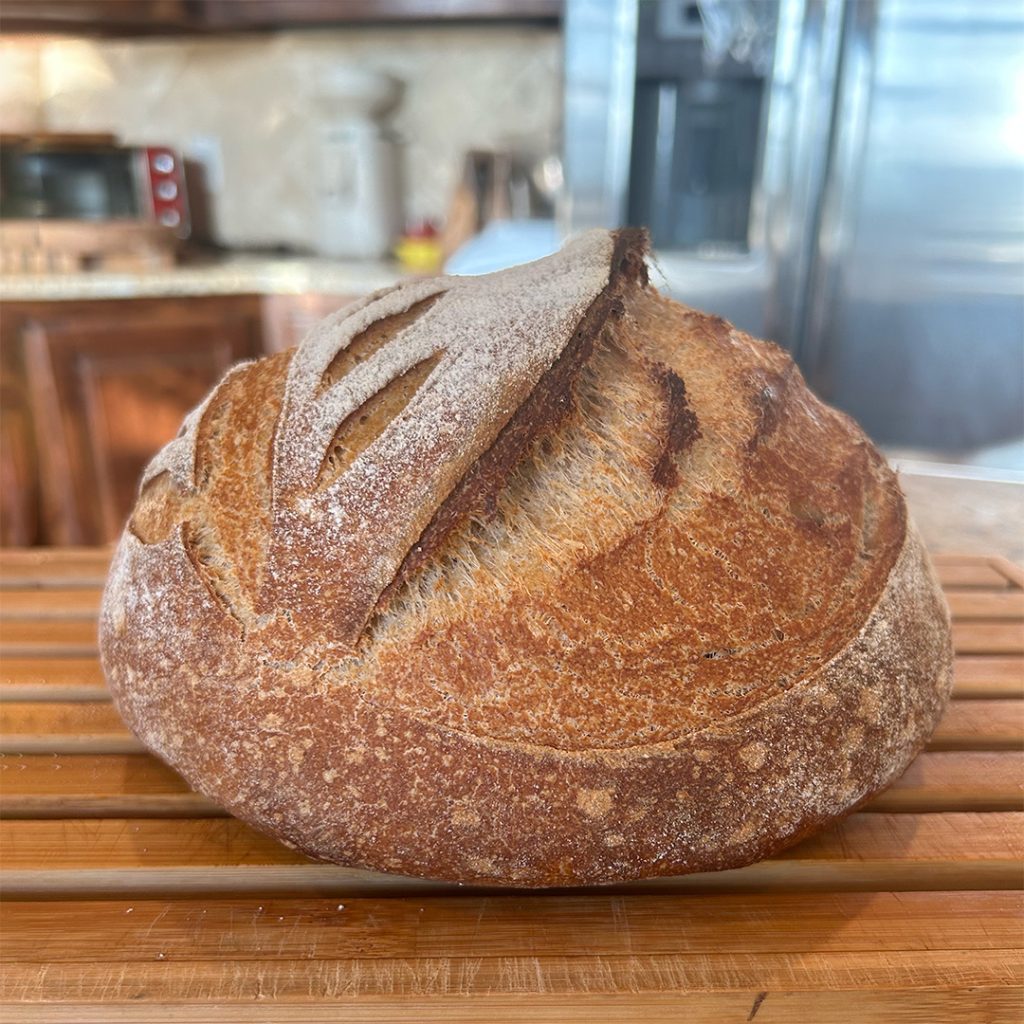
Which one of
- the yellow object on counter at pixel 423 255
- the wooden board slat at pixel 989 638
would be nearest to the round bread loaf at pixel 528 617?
the wooden board slat at pixel 989 638

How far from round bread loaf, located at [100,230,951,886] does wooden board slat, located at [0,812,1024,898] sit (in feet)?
0.22

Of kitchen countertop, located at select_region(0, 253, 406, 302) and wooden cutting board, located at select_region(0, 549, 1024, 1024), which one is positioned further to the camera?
kitchen countertop, located at select_region(0, 253, 406, 302)

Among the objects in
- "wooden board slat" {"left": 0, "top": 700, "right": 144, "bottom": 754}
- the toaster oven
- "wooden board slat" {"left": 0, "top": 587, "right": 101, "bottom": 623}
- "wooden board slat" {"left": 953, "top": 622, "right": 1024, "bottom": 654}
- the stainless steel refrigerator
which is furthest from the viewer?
the toaster oven

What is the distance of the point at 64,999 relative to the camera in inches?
27.3

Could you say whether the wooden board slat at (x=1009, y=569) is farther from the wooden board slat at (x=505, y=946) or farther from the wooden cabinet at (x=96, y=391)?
the wooden cabinet at (x=96, y=391)

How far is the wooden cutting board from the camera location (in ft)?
2.28

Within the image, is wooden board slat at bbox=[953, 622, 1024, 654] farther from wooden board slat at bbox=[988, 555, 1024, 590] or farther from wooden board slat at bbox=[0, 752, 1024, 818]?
wooden board slat at bbox=[0, 752, 1024, 818]

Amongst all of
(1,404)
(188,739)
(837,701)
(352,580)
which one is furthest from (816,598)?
(1,404)

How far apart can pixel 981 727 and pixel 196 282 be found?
7.22ft

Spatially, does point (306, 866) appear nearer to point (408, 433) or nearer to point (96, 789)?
point (96, 789)

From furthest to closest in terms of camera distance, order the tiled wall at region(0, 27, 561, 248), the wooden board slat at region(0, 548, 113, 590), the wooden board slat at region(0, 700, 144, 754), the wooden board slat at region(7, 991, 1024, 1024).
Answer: the tiled wall at region(0, 27, 561, 248) < the wooden board slat at region(0, 548, 113, 590) < the wooden board slat at region(0, 700, 144, 754) < the wooden board slat at region(7, 991, 1024, 1024)

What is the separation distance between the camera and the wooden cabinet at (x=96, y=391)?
2328 mm

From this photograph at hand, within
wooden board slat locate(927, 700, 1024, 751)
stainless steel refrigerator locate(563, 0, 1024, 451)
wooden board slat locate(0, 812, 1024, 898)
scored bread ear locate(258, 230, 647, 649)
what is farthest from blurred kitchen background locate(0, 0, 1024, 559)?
scored bread ear locate(258, 230, 647, 649)

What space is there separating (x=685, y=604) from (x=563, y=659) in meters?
0.12
